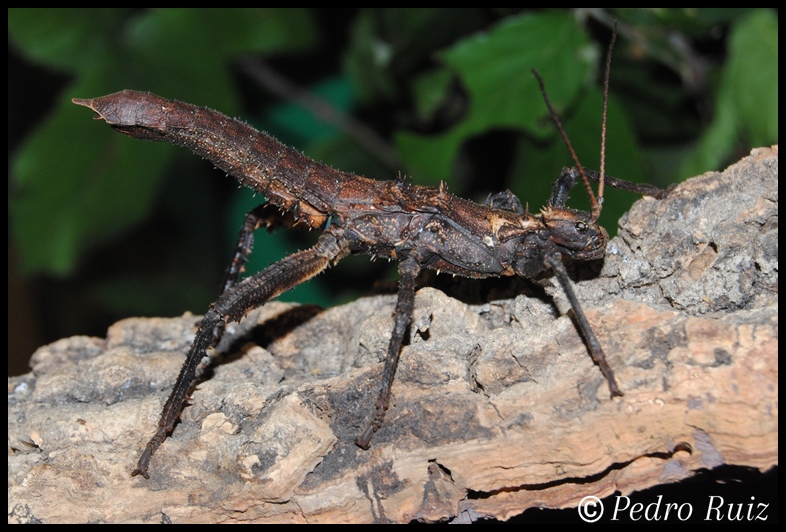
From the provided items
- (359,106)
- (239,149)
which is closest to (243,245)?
(239,149)

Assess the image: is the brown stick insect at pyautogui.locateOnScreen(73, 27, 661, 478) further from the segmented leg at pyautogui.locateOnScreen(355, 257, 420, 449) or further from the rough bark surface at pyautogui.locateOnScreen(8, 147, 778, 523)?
the rough bark surface at pyautogui.locateOnScreen(8, 147, 778, 523)

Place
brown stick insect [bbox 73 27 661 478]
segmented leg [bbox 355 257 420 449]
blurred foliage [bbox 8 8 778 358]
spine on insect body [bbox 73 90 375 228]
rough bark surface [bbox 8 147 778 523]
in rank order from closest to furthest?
rough bark surface [bbox 8 147 778 523], segmented leg [bbox 355 257 420 449], brown stick insect [bbox 73 27 661 478], spine on insect body [bbox 73 90 375 228], blurred foliage [bbox 8 8 778 358]

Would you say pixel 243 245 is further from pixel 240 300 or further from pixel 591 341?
pixel 591 341

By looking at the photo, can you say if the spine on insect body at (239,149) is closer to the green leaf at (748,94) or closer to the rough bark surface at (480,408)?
the rough bark surface at (480,408)

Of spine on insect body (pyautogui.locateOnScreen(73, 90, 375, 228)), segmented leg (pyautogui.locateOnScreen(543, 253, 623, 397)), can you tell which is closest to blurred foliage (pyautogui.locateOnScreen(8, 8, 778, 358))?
spine on insect body (pyautogui.locateOnScreen(73, 90, 375, 228))

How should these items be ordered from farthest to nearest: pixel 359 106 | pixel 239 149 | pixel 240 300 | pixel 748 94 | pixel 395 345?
pixel 359 106, pixel 748 94, pixel 239 149, pixel 240 300, pixel 395 345

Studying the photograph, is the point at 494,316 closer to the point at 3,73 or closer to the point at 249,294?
the point at 249,294
